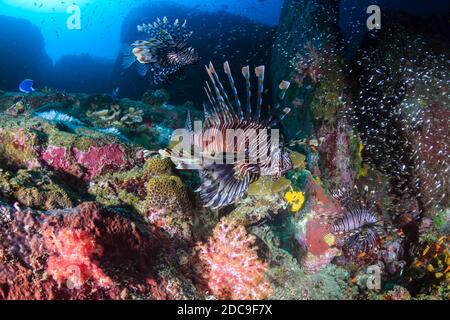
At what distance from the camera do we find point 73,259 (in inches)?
92.7

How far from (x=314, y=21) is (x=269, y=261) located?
468cm

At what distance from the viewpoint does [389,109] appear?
5457mm

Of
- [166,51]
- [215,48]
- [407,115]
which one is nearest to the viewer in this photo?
[166,51]

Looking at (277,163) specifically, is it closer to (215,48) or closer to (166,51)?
(166,51)

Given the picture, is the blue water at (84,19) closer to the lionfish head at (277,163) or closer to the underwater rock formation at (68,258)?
the lionfish head at (277,163)

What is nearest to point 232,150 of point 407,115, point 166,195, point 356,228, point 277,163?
point 277,163

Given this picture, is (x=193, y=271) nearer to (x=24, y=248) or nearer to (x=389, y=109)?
(x=24, y=248)

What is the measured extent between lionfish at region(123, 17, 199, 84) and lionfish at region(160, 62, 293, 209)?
2.06 m

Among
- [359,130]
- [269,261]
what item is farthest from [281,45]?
[269,261]

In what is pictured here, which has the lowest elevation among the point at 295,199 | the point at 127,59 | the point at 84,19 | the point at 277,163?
the point at 295,199

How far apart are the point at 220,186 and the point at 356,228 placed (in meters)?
2.04

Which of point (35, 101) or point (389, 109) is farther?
point (35, 101)

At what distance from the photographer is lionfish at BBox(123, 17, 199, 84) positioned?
4914 millimetres

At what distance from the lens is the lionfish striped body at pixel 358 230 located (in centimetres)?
371
